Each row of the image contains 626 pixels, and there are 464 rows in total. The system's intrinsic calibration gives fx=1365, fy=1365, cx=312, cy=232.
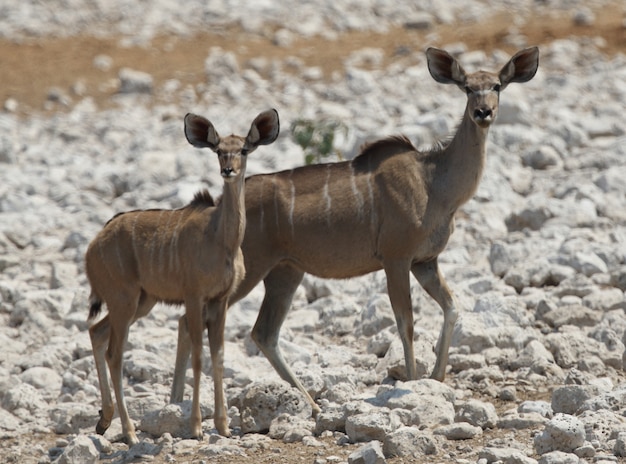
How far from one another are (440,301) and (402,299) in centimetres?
38

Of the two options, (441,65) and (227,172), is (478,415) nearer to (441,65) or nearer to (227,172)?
(227,172)

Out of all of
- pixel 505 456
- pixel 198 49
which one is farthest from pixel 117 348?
pixel 198 49

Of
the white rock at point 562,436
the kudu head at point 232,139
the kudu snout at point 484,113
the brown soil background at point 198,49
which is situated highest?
the brown soil background at point 198,49

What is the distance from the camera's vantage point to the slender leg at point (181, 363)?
943cm

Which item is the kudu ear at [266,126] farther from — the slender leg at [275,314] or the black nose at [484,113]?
the black nose at [484,113]

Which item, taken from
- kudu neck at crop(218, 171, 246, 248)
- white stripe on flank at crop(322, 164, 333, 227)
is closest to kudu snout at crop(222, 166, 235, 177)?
kudu neck at crop(218, 171, 246, 248)

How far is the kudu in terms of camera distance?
31.7 feet

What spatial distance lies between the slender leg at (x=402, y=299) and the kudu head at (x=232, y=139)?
1346mm

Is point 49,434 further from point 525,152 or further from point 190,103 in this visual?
point 190,103

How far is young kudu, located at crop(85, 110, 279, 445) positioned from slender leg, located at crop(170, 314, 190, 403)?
299mm

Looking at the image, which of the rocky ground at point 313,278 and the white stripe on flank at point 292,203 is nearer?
the rocky ground at point 313,278

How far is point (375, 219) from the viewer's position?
9.82 meters

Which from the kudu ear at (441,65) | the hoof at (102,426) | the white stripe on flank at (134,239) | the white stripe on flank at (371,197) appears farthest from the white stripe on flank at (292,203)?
the hoof at (102,426)

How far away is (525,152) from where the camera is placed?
1619 cm
